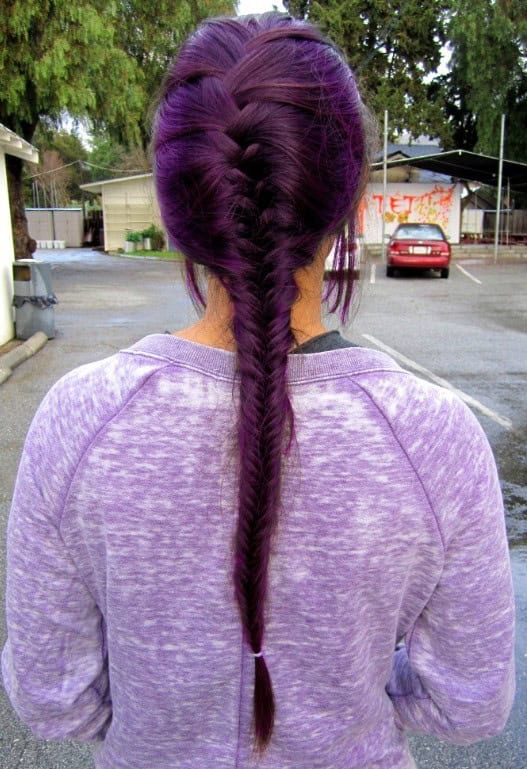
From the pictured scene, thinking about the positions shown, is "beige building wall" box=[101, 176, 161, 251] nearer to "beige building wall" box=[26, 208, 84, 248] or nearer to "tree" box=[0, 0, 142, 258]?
"beige building wall" box=[26, 208, 84, 248]

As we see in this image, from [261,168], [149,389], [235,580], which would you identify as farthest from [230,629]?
[261,168]

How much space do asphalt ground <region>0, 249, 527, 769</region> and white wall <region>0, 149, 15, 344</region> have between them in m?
0.65

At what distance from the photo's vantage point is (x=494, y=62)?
28.0m

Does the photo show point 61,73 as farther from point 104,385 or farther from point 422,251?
point 104,385

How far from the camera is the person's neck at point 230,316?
898 mm

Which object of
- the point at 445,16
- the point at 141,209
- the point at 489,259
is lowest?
the point at 489,259

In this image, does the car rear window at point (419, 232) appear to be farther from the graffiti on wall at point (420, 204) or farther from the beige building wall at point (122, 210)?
the beige building wall at point (122, 210)

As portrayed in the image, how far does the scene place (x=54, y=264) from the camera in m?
26.3

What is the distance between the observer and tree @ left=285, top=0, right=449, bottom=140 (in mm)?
33188

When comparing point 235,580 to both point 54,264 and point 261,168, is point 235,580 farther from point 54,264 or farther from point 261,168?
point 54,264

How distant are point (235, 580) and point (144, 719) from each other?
0.27 m

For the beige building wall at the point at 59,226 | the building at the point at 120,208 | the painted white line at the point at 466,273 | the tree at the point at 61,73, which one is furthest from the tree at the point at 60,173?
the painted white line at the point at 466,273

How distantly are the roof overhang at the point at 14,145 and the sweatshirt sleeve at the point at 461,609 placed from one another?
10.1 m

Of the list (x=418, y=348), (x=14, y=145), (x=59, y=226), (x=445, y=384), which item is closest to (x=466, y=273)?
(x=418, y=348)
